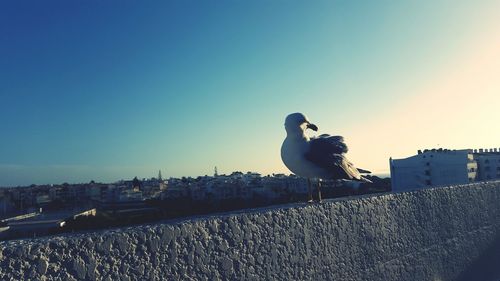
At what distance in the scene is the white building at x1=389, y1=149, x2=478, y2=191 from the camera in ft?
161

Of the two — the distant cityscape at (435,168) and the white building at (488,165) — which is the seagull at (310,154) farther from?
the white building at (488,165)

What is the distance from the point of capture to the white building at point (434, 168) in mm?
48969

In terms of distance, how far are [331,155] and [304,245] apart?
1.11 meters

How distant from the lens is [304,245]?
2584 millimetres

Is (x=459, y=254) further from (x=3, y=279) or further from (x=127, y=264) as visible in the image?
(x=3, y=279)

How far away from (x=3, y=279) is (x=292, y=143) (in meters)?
2.41

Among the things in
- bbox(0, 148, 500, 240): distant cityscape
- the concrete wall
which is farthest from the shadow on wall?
bbox(0, 148, 500, 240): distant cityscape

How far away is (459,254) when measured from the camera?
378 cm

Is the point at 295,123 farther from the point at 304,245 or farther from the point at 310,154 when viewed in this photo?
the point at 304,245

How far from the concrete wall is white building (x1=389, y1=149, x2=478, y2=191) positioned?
46.9 metres

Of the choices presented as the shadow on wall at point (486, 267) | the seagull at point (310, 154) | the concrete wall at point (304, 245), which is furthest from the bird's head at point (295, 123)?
the shadow on wall at point (486, 267)

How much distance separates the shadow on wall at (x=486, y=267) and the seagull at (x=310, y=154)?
1.51m

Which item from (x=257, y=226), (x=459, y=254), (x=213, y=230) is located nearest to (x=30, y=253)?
(x=213, y=230)

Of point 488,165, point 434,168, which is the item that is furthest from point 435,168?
point 488,165
